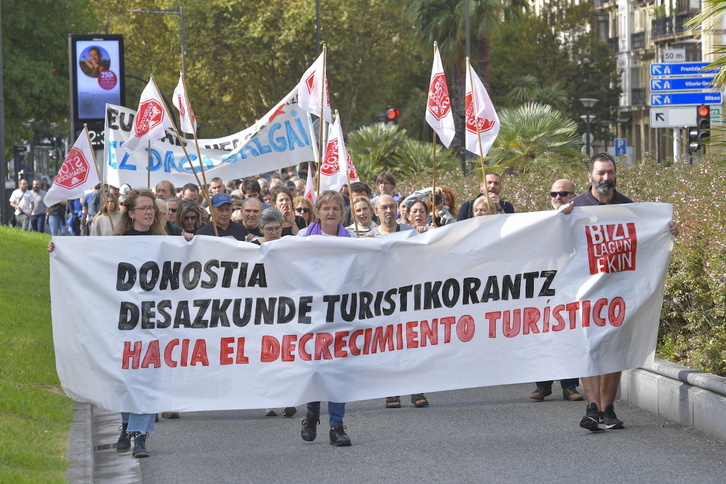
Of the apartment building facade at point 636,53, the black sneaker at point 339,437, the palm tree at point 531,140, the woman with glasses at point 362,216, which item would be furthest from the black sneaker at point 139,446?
the apartment building facade at point 636,53

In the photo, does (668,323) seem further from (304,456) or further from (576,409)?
(304,456)

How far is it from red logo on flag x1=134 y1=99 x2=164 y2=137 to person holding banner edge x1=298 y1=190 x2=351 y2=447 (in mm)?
3658

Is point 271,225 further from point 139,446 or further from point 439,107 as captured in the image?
point 139,446

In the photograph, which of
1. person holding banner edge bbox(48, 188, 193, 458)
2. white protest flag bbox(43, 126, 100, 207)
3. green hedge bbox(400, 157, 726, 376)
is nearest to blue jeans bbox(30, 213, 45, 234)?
white protest flag bbox(43, 126, 100, 207)

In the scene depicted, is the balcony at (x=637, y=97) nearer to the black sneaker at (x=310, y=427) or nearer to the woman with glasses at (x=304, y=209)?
the woman with glasses at (x=304, y=209)

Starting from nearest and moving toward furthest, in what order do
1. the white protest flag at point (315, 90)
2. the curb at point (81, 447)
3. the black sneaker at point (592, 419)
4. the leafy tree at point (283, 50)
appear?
the curb at point (81, 447) < the black sneaker at point (592, 419) < the white protest flag at point (315, 90) < the leafy tree at point (283, 50)

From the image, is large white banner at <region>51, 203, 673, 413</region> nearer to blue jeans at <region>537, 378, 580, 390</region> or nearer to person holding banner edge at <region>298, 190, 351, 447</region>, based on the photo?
person holding banner edge at <region>298, 190, 351, 447</region>

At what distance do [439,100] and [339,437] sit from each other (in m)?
3.73

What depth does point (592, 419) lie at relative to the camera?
9.11m

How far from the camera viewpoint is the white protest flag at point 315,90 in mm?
12789

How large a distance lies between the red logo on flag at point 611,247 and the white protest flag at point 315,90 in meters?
4.06

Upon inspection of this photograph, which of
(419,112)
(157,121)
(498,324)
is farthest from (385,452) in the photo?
(419,112)

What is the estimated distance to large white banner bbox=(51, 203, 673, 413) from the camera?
8.84m

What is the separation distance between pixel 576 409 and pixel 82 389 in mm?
3746
